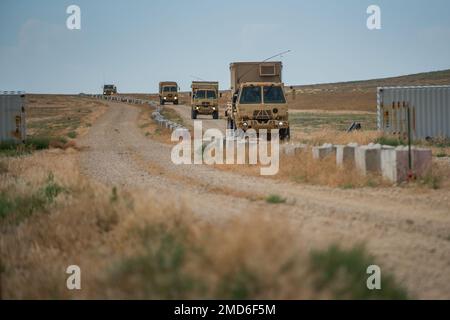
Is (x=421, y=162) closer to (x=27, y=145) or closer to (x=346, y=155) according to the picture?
(x=346, y=155)

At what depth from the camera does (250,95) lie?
2438 centimetres

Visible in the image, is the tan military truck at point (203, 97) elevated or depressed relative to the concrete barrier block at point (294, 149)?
elevated

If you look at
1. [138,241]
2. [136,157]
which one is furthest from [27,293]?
[136,157]

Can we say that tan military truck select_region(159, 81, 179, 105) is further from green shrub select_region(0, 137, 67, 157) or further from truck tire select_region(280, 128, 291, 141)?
truck tire select_region(280, 128, 291, 141)

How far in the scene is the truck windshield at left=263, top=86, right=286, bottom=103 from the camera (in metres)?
24.4

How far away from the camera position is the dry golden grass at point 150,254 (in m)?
4.79

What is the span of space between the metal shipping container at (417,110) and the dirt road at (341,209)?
39.2ft

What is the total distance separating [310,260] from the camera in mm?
5387

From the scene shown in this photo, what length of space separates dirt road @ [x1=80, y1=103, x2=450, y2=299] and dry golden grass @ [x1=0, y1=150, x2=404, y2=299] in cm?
62

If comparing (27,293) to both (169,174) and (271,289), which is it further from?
(169,174)

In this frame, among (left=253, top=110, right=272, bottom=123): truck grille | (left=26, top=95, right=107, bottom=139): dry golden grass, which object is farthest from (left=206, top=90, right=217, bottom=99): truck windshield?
(left=253, top=110, right=272, bottom=123): truck grille

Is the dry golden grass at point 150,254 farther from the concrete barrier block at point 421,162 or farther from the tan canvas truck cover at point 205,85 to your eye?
the tan canvas truck cover at point 205,85

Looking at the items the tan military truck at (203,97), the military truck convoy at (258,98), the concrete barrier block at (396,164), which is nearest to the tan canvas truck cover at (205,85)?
the tan military truck at (203,97)
